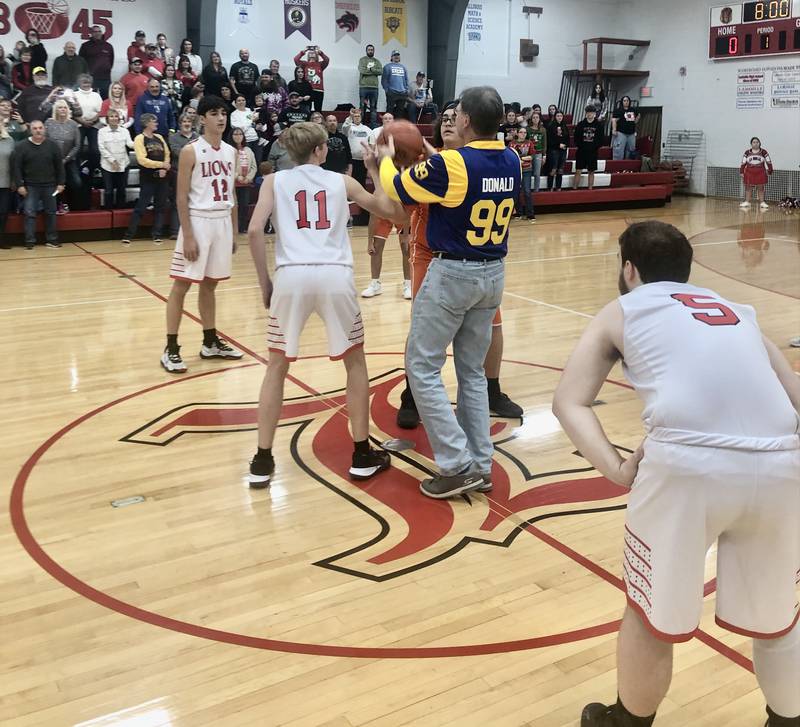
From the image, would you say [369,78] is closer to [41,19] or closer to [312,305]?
[41,19]

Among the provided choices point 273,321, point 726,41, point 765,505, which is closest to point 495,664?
point 765,505

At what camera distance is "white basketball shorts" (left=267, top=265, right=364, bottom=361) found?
412 centimetres

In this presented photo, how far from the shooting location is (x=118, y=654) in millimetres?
2949

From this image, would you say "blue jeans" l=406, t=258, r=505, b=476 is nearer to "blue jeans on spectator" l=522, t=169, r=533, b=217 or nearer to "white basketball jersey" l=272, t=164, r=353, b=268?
"white basketball jersey" l=272, t=164, r=353, b=268

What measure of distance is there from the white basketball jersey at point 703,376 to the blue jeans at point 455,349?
70.5 inches

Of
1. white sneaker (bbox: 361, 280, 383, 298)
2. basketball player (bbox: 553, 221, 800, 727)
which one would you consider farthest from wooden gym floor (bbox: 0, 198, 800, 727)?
white sneaker (bbox: 361, 280, 383, 298)

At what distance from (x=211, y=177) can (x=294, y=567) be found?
11.1ft

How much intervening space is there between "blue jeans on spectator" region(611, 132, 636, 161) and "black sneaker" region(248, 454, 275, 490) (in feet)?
59.7

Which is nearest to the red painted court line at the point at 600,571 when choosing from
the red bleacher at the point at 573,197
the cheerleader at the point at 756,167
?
the red bleacher at the point at 573,197

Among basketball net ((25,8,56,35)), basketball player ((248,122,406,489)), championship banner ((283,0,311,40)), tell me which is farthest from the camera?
championship banner ((283,0,311,40))

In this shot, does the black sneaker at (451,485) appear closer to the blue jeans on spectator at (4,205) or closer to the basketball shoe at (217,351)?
the basketball shoe at (217,351)

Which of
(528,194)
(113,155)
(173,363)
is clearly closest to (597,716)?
(173,363)

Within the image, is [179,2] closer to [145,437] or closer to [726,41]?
[726,41]

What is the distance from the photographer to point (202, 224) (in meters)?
6.11
